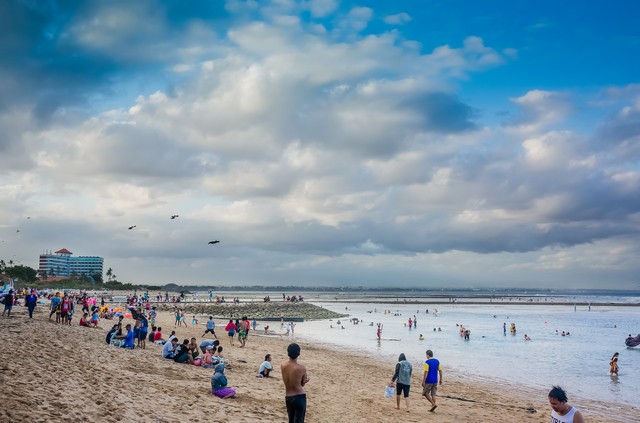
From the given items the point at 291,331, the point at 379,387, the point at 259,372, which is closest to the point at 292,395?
the point at 259,372

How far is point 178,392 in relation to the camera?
1311 centimetres

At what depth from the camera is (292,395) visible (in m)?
7.87

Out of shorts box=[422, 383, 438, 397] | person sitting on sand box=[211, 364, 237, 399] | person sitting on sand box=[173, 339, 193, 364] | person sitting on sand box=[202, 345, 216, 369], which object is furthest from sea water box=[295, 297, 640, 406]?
person sitting on sand box=[211, 364, 237, 399]

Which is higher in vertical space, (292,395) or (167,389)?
(292,395)

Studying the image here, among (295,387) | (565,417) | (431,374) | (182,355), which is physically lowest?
(182,355)

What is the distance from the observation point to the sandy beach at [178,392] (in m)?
9.83

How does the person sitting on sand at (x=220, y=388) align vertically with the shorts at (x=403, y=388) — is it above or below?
above

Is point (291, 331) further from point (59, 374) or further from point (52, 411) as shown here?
point (52, 411)

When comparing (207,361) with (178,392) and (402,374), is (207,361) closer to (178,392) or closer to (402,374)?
(178,392)

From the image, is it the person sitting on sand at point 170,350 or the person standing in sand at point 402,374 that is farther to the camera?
the person sitting on sand at point 170,350

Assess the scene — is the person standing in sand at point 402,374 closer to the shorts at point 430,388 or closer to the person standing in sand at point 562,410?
the shorts at point 430,388


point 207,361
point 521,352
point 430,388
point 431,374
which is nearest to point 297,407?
point 431,374

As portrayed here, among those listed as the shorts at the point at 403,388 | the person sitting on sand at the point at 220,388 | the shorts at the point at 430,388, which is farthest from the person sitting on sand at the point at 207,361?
the shorts at the point at 430,388

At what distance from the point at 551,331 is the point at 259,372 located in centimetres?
4620
